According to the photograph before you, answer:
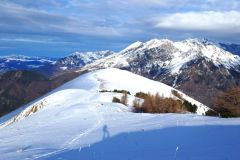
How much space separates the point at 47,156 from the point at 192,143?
797 cm

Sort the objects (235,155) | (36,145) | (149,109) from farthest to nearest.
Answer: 1. (149,109)
2. (36,145)
3. (235,155)

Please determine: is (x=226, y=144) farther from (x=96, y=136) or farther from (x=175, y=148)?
(x=96, y=136)

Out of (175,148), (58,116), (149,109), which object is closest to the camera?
(175,148)

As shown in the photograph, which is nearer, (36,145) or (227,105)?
(36,145)

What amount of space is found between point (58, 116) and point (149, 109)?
88.3 feet

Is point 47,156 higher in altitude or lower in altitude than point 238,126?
lower

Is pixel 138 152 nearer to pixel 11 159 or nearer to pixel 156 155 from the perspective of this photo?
pixel 156 155

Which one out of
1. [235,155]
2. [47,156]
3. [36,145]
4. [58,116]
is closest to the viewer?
[235,155]

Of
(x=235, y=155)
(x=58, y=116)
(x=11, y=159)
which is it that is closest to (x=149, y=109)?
(x=58, y=116)

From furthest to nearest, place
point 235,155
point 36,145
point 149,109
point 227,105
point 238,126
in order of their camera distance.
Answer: point 149,109, point 227,105, point 36,145, point 238,126, point 235,155

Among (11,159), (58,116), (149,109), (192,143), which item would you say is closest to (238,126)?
(192,143)

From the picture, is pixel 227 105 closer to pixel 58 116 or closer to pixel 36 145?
pixel 58 116

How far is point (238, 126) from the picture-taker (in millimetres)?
28891

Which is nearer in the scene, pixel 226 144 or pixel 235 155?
pixel 235 155
